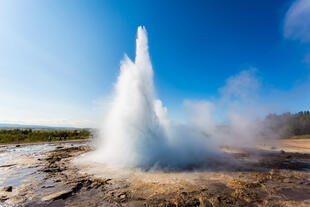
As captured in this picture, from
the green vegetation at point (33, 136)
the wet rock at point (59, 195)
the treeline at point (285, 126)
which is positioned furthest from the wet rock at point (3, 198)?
the treeline at point (285, 126)

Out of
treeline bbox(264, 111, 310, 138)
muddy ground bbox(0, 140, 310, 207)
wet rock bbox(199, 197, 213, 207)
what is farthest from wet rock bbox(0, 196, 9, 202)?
treeline bbox(264, 111, 310, 138)

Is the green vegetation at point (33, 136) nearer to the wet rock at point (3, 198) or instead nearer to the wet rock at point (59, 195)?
the wet rock at point (3, 198)

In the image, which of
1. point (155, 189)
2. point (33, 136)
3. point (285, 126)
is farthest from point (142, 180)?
point (285, 126)

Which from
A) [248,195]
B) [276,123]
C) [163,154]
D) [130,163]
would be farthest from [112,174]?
[276,123]

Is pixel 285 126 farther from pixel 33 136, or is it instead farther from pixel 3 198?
pixel 33 136

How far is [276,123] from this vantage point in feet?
116

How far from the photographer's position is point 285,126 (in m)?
35.9

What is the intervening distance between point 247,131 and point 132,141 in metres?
25.9

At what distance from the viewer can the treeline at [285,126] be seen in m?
33.6

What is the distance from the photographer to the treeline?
1321 inches

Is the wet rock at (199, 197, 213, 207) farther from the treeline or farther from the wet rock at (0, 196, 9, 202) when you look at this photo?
the treeline

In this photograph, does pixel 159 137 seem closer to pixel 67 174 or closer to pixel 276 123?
pixel 67 174

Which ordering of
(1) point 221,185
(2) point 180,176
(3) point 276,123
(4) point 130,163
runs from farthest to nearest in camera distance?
(3) point 276,123, (4) point 130,163, (2) point 180,176, (1) point 221,185

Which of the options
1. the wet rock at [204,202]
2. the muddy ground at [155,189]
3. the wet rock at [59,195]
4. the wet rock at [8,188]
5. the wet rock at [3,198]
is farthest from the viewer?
the wet rock at [8,188]
